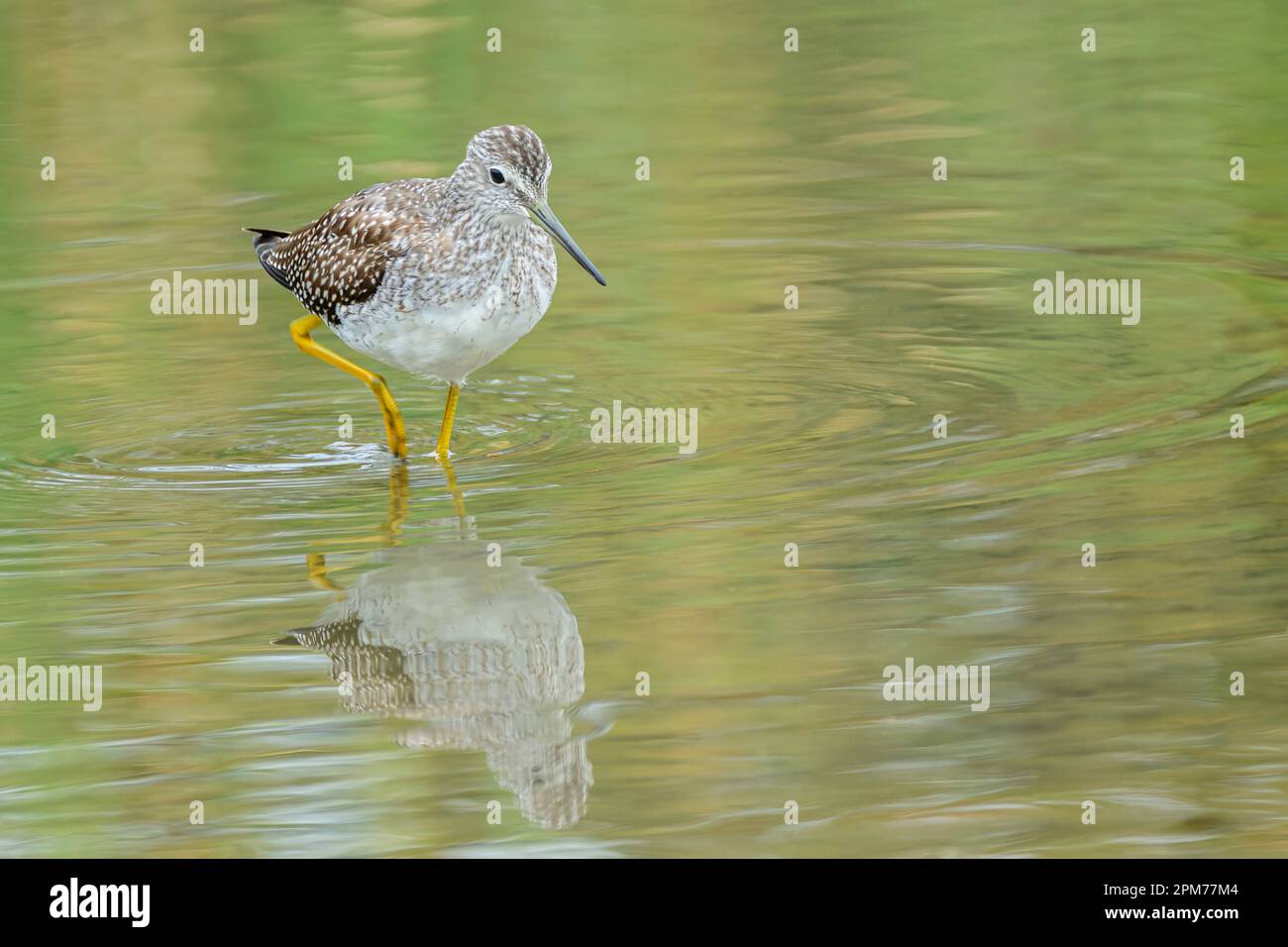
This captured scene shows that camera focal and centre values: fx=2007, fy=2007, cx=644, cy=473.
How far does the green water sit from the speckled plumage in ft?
2.18

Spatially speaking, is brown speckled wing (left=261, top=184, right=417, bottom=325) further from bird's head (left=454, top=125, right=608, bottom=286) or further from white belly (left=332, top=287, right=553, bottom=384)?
bird's head (left=454, top=125, right=608, bottom=286)

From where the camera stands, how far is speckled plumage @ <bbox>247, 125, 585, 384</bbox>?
30.0 feet

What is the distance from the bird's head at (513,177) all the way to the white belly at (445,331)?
1.22 ft

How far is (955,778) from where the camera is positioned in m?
6.22

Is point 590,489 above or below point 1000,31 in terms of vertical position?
below

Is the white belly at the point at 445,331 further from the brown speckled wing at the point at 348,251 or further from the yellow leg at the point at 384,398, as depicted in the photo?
the yellow leg at the point at 384,398

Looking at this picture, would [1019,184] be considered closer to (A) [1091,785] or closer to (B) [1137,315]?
(B) [1137,315]

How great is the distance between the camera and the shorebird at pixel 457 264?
913cm

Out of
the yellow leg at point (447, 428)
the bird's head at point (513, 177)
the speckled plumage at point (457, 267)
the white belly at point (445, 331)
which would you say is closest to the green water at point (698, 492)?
the yellow leg at point (447, 428)

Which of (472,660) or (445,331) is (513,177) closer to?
(445,331)

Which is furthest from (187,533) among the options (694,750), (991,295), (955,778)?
(991,295)

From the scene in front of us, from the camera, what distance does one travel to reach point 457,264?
911cm

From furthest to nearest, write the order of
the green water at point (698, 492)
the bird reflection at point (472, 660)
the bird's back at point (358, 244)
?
the bird's back at point (358, 244) < the bird reflection at point (472, 660) < the green water at point (698, 492)

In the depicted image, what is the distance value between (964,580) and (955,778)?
165cm
